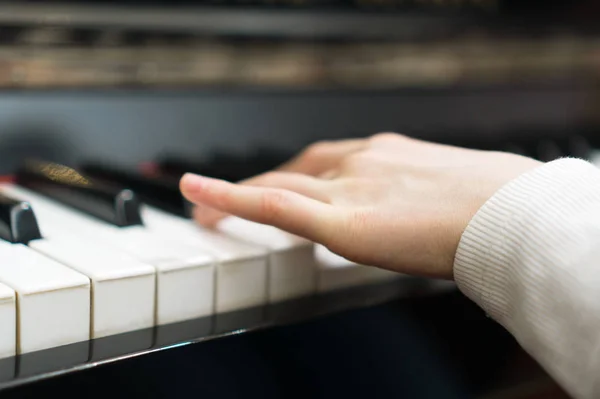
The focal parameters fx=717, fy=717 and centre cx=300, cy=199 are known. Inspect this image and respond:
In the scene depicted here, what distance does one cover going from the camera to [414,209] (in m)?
0.67

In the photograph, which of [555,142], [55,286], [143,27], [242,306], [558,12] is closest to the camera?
[55,286]

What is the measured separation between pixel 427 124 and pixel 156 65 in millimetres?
511

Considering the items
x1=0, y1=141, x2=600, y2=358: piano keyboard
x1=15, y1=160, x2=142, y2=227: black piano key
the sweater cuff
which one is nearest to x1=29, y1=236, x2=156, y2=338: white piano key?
x1=0, y1=141, x2=600, y2=358: piano keyboard

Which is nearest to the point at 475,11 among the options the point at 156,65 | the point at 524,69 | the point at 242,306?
the point at 524,69

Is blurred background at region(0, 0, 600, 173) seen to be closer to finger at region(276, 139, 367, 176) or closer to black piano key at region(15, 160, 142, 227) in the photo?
black piano key at region(15, 160, 142, 227)

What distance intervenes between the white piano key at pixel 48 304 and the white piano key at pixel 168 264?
66 mm

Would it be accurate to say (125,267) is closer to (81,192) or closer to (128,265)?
(128,265)

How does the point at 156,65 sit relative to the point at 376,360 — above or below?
above

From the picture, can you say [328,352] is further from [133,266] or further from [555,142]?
[555,142]

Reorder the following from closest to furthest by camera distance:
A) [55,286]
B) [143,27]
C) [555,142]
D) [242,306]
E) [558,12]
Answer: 1. [55,286]
2. [242,306]
3. [143,27]
4. [555,142]
5. [558,12]

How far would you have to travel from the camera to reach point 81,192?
0.76 metres

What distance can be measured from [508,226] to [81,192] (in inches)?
17.2

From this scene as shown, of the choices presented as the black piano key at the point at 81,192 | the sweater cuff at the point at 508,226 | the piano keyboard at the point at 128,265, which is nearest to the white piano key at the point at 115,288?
the piano keyboard at the point at 128,265

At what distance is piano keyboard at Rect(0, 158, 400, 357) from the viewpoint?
1.75 feet
